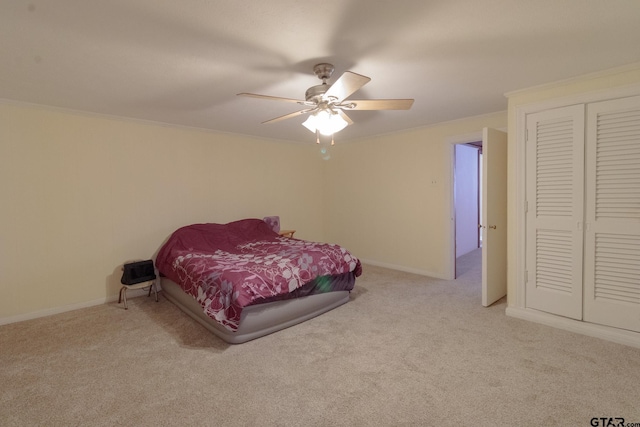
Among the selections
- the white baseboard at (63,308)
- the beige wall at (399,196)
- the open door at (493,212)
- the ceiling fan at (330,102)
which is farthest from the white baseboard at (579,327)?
the white baseboard at (63,308)

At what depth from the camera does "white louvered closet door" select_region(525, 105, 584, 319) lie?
279 centimetres

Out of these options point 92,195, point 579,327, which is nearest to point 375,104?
point 579,327

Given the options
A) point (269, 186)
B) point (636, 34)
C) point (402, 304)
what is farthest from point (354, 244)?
point (636, 34)

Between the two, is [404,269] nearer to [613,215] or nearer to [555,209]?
[555,209]

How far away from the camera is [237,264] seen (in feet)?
10.2

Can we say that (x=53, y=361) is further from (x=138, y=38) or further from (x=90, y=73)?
(x=138, y=38)

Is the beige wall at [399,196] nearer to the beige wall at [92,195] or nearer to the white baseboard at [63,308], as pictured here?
the beige wall at [92,195]

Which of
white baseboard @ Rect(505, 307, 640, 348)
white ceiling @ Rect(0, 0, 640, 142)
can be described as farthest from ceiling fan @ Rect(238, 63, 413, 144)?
white baseboard @ Rect(505, 307, 640, 348)

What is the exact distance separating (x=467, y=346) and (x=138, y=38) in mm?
3310

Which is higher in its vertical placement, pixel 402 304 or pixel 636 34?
pixel 636 34

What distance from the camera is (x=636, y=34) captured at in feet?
6.51

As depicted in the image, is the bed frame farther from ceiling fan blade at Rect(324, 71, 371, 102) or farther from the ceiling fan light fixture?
ceiling fan blade at Rect(324, 71, 371, 102)

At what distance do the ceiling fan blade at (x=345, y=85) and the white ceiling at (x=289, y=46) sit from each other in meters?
0.25

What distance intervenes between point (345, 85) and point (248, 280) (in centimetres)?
175
